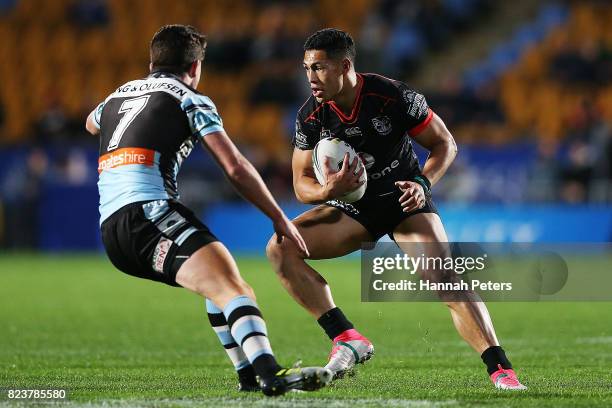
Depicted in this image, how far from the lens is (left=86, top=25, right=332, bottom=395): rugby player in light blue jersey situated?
5461 millimetres

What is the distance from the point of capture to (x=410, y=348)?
875 cm

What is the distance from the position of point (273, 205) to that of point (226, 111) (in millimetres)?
17755

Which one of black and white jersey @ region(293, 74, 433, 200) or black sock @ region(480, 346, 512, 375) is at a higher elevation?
black and white jersey @ region(293, 74, 433, 200)

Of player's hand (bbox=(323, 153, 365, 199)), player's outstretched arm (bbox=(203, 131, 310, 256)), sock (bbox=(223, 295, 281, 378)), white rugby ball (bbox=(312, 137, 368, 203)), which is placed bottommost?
sock (bbox=(223, 295, 281, 378))

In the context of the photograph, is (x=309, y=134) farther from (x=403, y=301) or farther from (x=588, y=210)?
(x=588, y=210)

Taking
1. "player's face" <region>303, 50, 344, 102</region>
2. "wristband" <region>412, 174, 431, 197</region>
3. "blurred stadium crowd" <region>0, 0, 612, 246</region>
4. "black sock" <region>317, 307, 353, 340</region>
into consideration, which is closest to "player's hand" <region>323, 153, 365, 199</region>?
"wristband" <region>412, 174, 431, 197</region>

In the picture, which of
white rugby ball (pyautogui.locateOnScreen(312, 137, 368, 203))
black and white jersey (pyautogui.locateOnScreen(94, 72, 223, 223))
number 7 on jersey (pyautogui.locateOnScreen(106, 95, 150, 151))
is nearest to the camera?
black and white jersey (pyautogui.locateOnScreen(94, 72, 223, 223))

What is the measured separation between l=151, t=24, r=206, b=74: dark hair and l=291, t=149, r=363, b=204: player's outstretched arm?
3.74ft

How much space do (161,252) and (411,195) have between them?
166cm

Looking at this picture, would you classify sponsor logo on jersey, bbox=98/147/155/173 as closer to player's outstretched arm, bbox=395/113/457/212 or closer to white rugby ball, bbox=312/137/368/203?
white rugby ball, bbox=312/137/368/203

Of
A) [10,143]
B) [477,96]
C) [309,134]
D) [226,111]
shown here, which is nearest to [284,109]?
[226,111]

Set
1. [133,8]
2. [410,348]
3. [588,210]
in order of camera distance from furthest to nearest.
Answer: [133,8], [588,210], [410,348]

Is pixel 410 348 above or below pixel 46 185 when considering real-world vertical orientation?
below

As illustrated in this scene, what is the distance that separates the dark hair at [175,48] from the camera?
589cm
